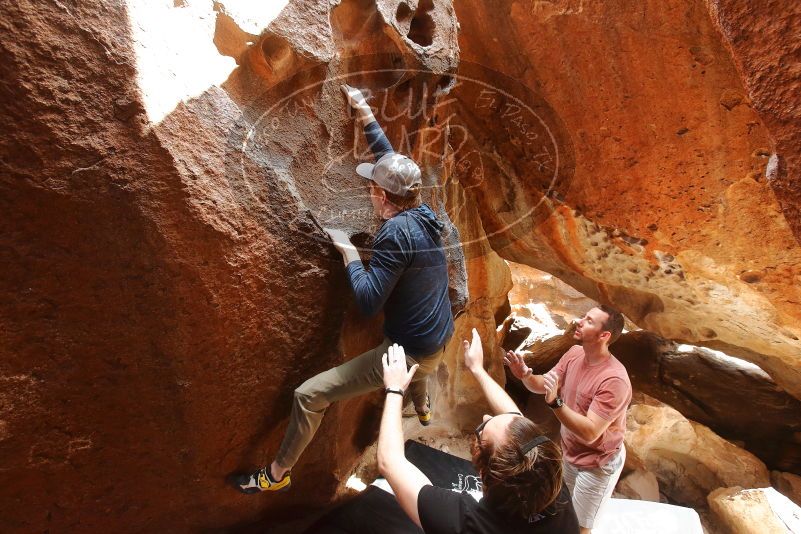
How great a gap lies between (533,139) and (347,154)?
1.65m

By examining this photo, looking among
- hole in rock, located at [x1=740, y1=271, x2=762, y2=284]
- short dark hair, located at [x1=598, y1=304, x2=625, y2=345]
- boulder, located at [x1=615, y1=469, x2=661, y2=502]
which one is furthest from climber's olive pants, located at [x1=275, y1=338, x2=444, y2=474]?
boulder, located at [x1=615, y1=469, x2=661, y2=502]

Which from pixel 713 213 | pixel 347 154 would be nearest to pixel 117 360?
pixel 347 154

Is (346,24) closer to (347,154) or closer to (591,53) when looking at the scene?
(347,154)

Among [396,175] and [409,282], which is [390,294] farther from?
[396,175]

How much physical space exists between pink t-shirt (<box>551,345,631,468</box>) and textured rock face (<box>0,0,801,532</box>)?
2.76 feet

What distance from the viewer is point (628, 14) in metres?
2.95

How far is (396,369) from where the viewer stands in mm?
1911

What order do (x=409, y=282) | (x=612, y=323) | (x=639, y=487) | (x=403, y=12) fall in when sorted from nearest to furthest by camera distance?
1. (x=409, y=282)
2. (x=403, y=12)
3. (x=612, y=323)
4. (x=639, y=487)

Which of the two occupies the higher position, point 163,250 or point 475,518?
point 163,250

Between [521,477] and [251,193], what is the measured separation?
4.74 feet

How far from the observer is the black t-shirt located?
1.55 m

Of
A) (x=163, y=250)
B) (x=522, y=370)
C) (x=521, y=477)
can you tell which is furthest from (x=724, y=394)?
(x=163, y=250)

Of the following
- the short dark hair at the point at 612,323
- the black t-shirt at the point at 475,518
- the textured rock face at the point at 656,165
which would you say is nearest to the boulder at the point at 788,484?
the textured rock face at the point at 656,165

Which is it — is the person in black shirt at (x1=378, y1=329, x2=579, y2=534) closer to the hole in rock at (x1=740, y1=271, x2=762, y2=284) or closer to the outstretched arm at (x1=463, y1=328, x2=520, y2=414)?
the outstretched arm at (x1=463, y1=328, x2=520, y2=414)
